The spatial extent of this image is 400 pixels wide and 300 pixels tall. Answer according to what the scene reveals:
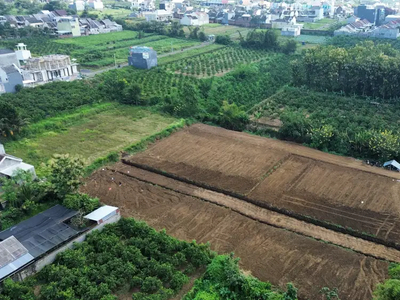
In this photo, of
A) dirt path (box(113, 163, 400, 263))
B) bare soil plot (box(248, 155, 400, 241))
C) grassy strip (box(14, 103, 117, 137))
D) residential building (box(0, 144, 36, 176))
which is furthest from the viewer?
grassy strip (box(14, 103, 117, 137))

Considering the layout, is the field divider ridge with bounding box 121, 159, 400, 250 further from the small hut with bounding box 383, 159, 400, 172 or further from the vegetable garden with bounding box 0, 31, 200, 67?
the vegetable garden with bounding box 0, 31, 200, 67

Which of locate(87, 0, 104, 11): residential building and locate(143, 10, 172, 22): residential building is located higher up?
locate(87, 0, 104, 11): residential building

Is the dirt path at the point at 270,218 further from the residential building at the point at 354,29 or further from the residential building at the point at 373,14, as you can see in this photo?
the residential building at the point at 373,14

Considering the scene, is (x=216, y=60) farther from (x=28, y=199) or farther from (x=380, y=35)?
(x=28, y=199)

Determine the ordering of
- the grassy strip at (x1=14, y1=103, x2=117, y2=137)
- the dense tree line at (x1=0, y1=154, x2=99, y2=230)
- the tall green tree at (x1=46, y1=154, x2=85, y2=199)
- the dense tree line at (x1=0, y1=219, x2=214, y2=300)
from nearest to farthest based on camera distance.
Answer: the dense tree line at (x1=0, y1=219, x2=214, y2=300) < the dense tree line at (x1=0, y1=154, x2=99, y2=230) < the tall green tree at (x1=46, y1=154, x2=85, y2=199) < the grassy strip at (x1=14, y1=103, x2=117, y2=137)

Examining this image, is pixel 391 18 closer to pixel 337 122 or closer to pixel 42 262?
pixel 337 122

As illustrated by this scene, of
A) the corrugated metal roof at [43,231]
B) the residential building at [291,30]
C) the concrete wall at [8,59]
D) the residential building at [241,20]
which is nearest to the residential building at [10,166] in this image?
the corrugated metal roof at [43,231]

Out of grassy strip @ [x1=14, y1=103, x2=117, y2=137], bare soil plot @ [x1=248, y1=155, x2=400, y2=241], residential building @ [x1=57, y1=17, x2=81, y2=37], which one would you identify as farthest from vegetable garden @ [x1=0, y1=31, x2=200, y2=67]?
bare soil plot @ [x1=248, y1=155, x2=400, y2=241]

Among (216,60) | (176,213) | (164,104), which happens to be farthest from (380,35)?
(176,213)
